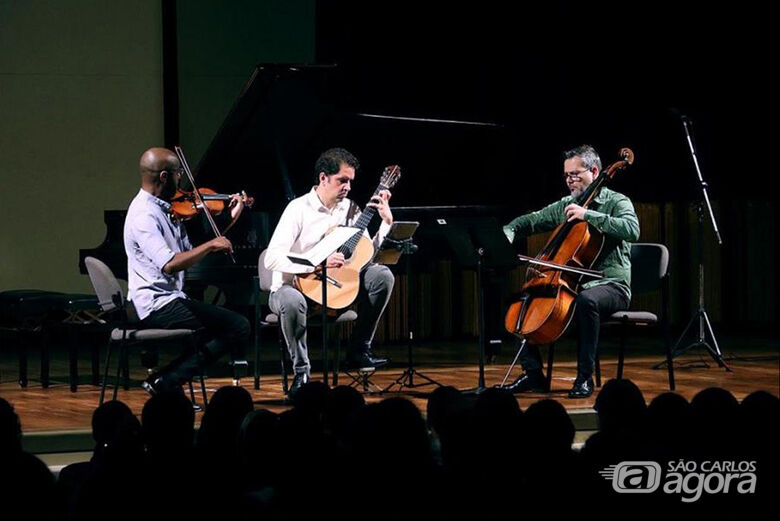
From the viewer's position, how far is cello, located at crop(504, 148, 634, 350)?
567cm

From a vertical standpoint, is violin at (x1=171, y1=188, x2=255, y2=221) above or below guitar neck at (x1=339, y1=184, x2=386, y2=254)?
above

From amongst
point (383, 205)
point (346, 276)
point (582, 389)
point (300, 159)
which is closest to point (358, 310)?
point (346, 276)

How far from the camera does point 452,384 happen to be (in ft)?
20.6

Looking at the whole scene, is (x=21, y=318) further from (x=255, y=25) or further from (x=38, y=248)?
(x=255, y=25)

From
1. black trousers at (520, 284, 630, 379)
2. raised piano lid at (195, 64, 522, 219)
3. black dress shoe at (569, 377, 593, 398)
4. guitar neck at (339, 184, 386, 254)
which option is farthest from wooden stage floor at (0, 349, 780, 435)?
raised piano lid at (195, 64, 522, 219)

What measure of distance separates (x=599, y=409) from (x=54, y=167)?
6.70 metres

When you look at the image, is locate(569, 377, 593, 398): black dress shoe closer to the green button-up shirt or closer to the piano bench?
the green button-up shirt

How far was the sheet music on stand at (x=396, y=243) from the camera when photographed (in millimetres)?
5738

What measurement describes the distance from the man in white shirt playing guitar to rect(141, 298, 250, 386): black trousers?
1.09ft

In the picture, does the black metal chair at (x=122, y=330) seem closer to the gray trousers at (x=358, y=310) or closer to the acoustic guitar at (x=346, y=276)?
the gray trousers at (x=358, y=310)

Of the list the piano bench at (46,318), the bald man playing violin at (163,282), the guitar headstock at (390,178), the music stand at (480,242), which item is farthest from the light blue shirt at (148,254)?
the music stand at (480,242)

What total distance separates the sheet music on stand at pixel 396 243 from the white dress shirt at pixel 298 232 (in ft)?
0.18

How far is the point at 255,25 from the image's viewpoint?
31.2 ft

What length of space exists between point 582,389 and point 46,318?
306cm
